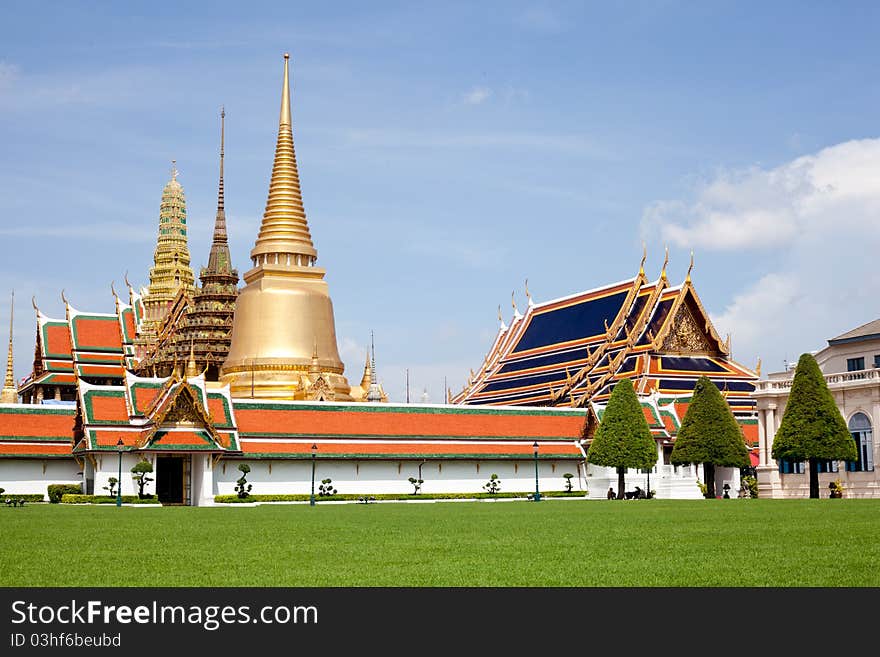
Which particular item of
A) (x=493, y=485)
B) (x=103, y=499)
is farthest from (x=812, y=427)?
(x=103, y=499)

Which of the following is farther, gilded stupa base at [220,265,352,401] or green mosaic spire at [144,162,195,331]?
green mosaic spire at [144,162,195,331]

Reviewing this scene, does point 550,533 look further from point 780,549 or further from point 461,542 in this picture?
point 780,549

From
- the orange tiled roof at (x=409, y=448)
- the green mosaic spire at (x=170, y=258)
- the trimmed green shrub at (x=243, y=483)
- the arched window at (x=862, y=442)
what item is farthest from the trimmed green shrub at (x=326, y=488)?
the green mosaic spire at (x=170, y=258)

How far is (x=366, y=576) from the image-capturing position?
12.0m

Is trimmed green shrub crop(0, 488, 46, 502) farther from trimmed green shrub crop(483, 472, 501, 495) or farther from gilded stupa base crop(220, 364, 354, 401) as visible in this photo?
trimmed green shrub crop(483, 472, 501, 495)

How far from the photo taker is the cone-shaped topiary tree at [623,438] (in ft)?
157

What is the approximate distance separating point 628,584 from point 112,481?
114ft

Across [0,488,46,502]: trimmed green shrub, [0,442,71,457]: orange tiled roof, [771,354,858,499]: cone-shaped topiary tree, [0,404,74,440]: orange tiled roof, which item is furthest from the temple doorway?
[771,354,858,499]: cone-shaped topiary tree

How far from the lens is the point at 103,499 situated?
42.3 metres

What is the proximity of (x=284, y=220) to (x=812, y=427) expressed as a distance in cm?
3217

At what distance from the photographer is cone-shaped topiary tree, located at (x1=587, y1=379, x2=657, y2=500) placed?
4784 cm

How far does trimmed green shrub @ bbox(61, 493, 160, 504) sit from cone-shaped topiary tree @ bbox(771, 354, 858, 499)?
891 inches
